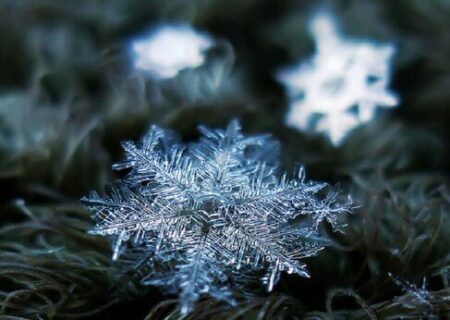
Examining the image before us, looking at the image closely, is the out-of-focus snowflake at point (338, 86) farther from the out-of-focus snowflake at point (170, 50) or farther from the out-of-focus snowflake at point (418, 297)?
the out-of-focus snowflake at point (418, 297)

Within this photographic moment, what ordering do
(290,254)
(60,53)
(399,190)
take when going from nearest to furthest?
(290,254), (399,190), (60,53)

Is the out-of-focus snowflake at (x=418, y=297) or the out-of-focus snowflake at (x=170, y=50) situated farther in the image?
the out-of-focus snowflake at (x=170, y=50)

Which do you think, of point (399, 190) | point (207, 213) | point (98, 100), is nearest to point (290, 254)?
point (207, 213)

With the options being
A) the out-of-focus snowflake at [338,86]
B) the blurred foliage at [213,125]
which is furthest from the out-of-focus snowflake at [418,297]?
the out-of-focus snowflake at [338,86]

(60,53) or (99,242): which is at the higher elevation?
(60,53)

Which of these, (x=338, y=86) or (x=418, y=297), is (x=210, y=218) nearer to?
(x=418, y=297)

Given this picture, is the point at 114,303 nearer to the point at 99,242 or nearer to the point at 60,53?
the point at 99,242
